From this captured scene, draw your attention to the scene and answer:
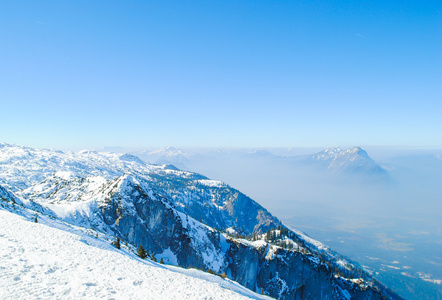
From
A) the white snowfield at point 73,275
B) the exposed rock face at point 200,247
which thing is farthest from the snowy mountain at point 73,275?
the exposed rock face at point 200,247

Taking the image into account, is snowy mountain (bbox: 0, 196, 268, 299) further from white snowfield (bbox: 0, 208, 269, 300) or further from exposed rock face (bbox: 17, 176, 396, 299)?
exposed rock face (bbox: 17, 176, 396, 299)

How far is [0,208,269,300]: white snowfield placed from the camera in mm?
14031

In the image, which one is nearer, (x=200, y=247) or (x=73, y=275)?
(x=73, y=275)

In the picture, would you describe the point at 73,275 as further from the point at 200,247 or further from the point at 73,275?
the point at 200,247

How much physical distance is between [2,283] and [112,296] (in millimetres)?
6729

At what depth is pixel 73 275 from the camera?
16422 millimetres

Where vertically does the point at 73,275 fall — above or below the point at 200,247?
above

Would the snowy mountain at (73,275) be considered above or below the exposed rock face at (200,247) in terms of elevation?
above

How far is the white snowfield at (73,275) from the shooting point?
14.0 meters

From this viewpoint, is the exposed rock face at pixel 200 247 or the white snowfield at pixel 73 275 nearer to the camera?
the white snowfield at pixel 73 275

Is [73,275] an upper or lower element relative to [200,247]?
A: upper

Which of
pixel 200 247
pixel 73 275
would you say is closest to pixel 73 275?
pixel 73 275

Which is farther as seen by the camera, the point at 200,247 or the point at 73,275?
the point at 200,247

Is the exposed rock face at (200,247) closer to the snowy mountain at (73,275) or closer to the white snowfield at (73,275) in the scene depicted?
the snowy mountain at (73,275)
